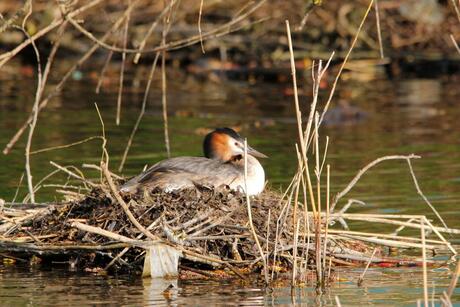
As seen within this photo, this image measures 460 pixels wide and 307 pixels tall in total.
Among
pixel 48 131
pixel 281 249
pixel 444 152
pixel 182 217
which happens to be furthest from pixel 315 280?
pixel 48 131

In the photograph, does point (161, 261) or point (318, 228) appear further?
point (161, 261)

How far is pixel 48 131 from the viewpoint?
15.2 metres

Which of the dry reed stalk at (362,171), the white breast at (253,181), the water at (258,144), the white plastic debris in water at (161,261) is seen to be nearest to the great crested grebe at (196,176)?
the white breast at (253,181)

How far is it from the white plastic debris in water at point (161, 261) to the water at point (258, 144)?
8 centimetres

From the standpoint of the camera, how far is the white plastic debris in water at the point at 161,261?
7273mm

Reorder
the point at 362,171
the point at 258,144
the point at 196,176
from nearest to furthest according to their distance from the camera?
the point at 362,171, the point at 196,176, the point at 258,144

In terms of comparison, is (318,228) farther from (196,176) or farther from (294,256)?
(196,176)

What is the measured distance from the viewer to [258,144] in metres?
14.1

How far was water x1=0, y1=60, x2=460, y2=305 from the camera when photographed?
23.2 feet

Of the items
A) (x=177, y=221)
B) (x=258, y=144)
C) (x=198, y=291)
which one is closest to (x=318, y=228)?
(x=198, y=291)

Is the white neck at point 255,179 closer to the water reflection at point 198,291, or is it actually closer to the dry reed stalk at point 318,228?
the water reflection at point 198,291

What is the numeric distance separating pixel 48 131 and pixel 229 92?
17.0 ft

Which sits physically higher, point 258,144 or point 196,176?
point 258,144

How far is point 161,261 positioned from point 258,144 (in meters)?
6.84
